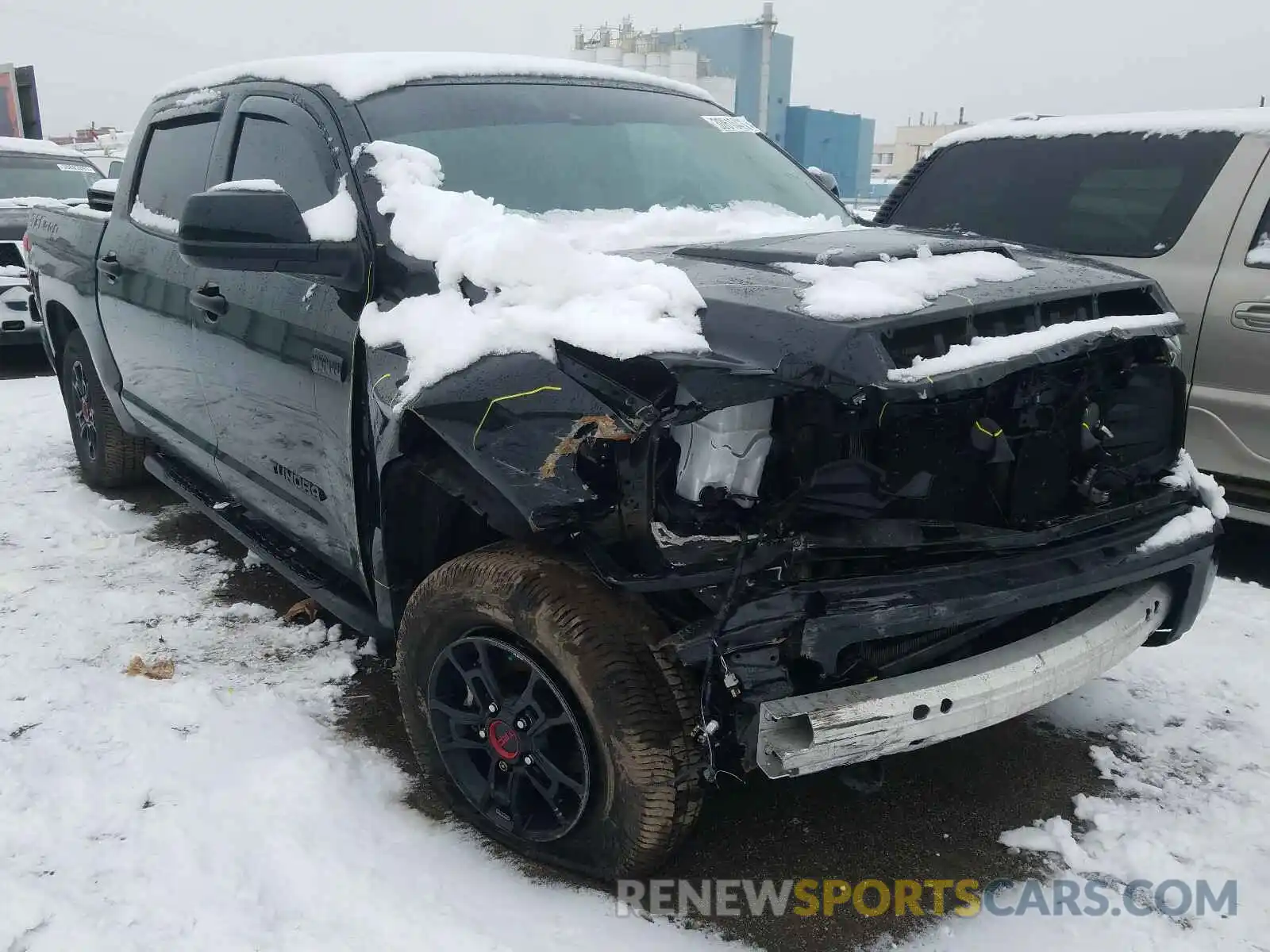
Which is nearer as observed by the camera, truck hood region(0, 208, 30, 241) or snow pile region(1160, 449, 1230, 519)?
snow pile region(1160, 449, 1230, 519)

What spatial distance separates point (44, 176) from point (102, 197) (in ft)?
21.9

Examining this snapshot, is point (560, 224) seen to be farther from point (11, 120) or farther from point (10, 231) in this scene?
point (11, 120)

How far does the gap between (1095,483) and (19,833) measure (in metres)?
2.78

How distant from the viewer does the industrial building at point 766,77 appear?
32.9 meters

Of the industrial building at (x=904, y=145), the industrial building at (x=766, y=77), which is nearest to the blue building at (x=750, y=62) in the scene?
the industrial building at (x=766, y=77)

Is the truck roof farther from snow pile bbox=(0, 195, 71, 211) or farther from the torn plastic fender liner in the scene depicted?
the torn plastic fender liner

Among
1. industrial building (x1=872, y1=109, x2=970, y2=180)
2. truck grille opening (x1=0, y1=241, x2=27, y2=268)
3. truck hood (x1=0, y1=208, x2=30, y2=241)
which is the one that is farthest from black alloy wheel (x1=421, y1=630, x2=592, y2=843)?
industrial building (x1=872, y1=109, x2=970, y2=180)

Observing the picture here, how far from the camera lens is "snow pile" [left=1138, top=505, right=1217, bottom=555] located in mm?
2383

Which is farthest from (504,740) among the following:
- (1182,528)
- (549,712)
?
(1182,528)

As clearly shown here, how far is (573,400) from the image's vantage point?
6.63 feet

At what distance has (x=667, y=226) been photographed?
286 cm

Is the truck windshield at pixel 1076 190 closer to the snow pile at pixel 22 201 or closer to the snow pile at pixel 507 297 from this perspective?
the snow pile at pixel 507 297

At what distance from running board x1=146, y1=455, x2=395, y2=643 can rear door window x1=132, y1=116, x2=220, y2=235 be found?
3.37ft

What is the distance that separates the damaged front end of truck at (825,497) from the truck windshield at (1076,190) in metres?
2.23
